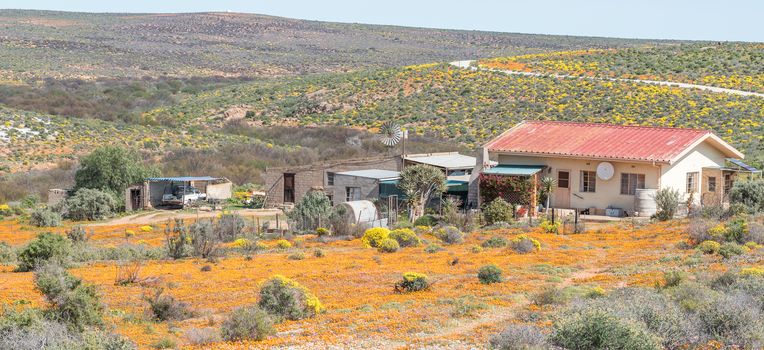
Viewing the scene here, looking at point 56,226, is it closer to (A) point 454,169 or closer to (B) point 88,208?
(B) point 88,208

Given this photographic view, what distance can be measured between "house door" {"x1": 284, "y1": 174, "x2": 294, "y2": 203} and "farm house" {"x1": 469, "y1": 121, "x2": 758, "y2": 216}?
335 inches

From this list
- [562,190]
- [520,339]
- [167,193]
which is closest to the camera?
[520,339]

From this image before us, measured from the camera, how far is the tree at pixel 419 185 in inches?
1390

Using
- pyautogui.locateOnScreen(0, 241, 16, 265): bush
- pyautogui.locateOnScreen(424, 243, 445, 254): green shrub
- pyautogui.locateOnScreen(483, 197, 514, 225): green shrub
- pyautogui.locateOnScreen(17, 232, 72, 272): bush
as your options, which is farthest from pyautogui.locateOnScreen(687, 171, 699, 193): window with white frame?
pyautogui.locateOnScreen(0, 241, 16, 265): bush

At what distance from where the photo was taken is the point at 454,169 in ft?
130

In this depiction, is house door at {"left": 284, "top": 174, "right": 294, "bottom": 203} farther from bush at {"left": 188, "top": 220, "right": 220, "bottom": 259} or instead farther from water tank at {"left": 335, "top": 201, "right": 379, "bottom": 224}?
bush at {"left": 188, "top": 220, "right": 220, "bottom": 259}

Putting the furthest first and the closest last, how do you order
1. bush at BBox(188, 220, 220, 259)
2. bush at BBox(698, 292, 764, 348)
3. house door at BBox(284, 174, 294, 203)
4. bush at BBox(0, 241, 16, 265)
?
1. house door at BBox(284, 174, 294, 203)
2. bush at BBox(0, 241, 16, 265)
3. bush at BBox(188, 220, 220, 259)
4. bush at BBox(698, 292, 764, 348)

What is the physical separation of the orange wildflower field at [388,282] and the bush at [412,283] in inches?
7.5

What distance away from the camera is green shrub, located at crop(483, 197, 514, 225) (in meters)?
32.8

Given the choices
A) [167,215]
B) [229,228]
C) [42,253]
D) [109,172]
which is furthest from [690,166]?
[109,172]

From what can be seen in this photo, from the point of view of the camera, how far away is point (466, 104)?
243ft

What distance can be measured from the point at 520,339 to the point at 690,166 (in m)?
22.9

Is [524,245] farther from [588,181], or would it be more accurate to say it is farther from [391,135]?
[391,135]

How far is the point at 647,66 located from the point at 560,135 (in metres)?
50.0
